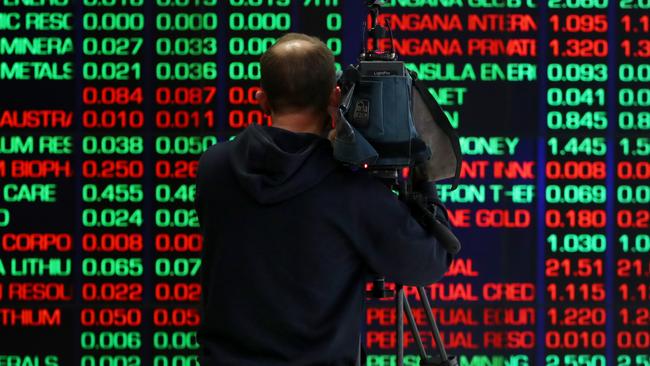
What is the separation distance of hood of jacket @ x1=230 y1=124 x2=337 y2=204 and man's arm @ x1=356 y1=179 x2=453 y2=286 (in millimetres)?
114

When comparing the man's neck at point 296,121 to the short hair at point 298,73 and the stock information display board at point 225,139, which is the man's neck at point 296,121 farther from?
the stock information display board at point 225,139

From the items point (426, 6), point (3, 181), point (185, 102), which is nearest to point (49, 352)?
point (3, 181)

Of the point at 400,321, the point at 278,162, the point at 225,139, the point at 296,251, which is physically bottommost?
the point at 400,321

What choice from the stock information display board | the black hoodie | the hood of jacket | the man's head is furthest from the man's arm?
the stock information display board

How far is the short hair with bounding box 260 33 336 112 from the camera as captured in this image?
1.81 metres

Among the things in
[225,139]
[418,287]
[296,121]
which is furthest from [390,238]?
[225,139]

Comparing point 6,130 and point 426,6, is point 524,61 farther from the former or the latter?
point 6,130

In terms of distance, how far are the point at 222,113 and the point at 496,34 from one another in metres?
1.29

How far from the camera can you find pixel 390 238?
1.76 meters

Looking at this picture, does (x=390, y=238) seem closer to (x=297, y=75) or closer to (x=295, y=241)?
(x=295, y=241)

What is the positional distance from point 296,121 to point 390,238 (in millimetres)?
316

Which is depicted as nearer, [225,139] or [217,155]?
[217,155]

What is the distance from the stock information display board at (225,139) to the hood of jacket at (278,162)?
2.25 meters

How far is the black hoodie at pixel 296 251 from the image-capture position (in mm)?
1759
